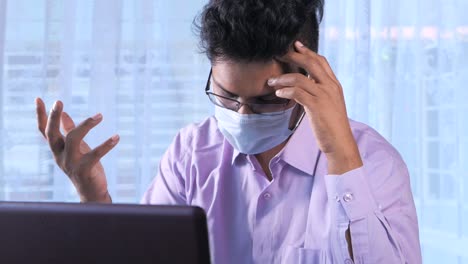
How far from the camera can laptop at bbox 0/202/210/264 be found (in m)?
0.62

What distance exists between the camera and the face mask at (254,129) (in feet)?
3.92

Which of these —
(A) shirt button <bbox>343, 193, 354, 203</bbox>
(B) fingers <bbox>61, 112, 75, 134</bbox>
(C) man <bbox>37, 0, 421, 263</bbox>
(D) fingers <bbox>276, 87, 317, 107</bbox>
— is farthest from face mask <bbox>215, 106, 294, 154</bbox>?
(B) fingers <bbox>61, 112, 75, 134</bbox>

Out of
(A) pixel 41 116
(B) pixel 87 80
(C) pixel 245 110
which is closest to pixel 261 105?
(C) pixel 245 110

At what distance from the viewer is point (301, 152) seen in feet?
4.12

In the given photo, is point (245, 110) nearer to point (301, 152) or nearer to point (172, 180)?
point (301, 152)

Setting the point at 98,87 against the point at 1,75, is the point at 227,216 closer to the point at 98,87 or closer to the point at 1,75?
the point at 98,87

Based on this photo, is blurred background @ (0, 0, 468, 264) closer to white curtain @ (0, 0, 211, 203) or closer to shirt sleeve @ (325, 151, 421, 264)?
white curtain @ (0, 0, 211, 203)

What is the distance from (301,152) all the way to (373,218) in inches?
10.0

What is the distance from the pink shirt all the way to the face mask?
0.04 meters

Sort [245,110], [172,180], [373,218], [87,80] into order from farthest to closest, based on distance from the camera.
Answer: [87,80] < [172,180] < [245,110] < [373,218]

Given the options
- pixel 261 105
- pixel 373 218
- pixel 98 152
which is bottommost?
pixel 373 218

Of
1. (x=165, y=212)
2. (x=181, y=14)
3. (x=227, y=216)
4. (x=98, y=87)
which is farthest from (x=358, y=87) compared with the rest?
(x=165, y=212)

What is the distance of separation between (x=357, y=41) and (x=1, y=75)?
147 centimetres

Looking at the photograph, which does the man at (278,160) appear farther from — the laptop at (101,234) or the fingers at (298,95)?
the laptop at (101,234)
